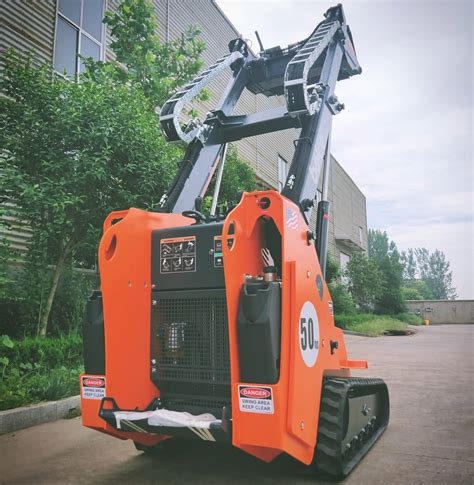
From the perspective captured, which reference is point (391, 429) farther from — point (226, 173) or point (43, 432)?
point (226, 173)

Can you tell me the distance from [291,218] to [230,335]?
2.84ft

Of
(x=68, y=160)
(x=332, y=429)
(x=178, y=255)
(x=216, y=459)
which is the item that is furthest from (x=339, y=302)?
(x=178, y=255)

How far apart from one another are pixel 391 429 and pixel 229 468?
6.52ft

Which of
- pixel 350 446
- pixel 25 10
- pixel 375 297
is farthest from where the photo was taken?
pixel 375 297

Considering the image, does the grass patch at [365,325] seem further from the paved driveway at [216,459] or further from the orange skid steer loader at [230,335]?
the orange skid steer loader at [230,335]

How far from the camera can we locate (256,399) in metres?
2.64

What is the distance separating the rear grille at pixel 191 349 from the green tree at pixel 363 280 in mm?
27482

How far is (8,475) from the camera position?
3.32 meters

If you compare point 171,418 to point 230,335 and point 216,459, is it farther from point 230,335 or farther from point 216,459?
point 216,459

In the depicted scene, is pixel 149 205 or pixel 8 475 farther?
pixel 149 205

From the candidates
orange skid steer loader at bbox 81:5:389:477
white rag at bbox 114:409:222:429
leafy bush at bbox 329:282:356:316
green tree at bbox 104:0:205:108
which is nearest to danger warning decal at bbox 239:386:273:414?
orange skid steer loader at bbox 81:5:389:477

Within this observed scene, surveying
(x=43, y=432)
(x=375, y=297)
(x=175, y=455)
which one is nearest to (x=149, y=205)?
(x=43, y=432)

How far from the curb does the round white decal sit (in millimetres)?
3021

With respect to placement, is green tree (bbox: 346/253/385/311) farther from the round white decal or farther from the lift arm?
the round white decal
